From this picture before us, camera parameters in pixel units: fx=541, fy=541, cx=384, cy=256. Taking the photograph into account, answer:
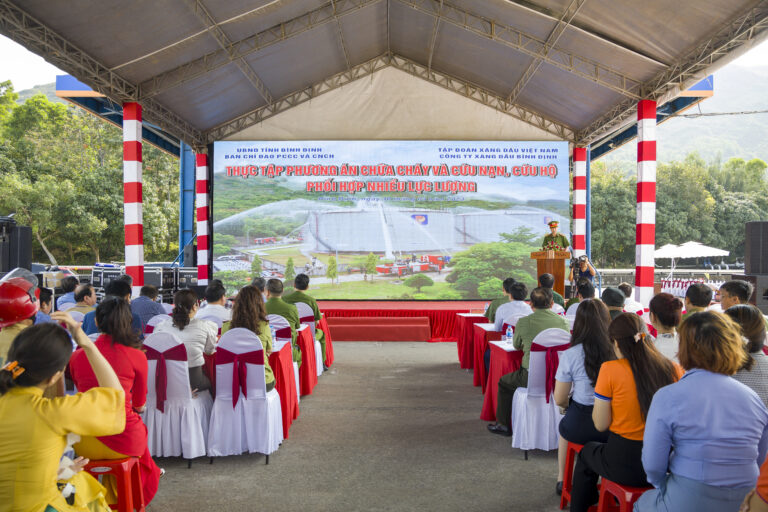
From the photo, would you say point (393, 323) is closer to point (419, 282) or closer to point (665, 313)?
point (419, 282)

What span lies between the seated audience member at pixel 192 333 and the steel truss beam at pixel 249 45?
555cm

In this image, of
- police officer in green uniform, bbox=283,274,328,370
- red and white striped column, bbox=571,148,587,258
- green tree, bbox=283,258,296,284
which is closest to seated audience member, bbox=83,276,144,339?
police officer in green uniform, bbox=283,274,328,370

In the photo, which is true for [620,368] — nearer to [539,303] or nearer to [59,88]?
[539,303]

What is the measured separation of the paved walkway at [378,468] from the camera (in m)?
2.78

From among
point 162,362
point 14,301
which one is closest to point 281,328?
point 162,362

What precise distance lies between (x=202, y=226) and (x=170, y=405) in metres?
8.16

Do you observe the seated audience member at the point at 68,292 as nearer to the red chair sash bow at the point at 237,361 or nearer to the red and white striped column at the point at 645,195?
the red chair sash bow at the point at 237,361

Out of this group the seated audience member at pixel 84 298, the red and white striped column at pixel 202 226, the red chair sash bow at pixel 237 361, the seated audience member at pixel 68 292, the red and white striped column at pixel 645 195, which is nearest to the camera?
the red chair sash bow at pixel 237 361

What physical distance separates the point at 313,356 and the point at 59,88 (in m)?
7.13

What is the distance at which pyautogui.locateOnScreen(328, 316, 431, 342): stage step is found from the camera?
27.7 feet

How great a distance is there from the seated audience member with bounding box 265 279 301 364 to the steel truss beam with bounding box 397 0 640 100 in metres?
4.97

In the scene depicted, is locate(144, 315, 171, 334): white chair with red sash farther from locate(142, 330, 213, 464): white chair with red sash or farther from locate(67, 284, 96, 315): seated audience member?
locate(142, 330, 213, 464): white chair with red sash

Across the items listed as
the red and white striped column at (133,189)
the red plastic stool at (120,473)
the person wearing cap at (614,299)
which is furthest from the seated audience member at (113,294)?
the red and white striped column at (133,189)

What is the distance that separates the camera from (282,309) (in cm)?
477
